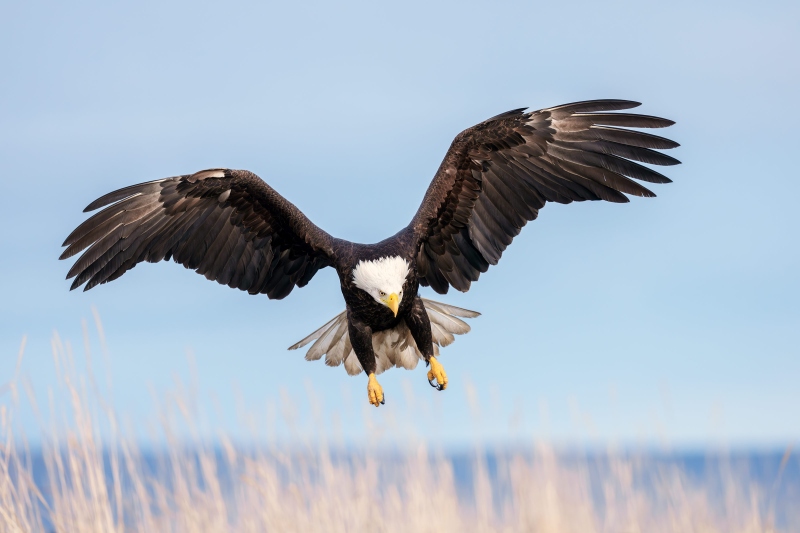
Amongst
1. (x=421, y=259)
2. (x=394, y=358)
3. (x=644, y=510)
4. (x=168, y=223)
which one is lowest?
(x=644, y=510)

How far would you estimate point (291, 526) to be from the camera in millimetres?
4758

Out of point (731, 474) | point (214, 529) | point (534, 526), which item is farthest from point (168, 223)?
point (731, 474)

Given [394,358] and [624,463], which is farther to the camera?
[394,358]

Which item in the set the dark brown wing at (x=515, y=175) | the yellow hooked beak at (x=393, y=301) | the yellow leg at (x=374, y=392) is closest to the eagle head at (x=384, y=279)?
the yellow hooked beak at (x=393, y=301)

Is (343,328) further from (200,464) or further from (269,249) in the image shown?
(200,464)

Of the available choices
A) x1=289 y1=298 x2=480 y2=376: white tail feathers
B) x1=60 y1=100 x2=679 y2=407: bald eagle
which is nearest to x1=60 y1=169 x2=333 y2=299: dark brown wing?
x1=60 y1=100 x2=679 y2=407: bald eagle

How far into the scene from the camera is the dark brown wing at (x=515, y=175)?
5.25 m

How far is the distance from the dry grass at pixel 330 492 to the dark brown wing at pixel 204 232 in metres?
0.92

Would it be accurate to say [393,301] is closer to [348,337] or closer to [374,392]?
[374,392]

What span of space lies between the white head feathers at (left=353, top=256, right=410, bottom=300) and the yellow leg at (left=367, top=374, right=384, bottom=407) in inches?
22.1

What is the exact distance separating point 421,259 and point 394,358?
2.11 ft

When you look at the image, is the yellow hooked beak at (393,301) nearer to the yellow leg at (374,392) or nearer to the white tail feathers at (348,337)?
the yellow leg at (374,392)

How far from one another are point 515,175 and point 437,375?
3.94 ft

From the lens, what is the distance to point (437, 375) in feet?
17.5
